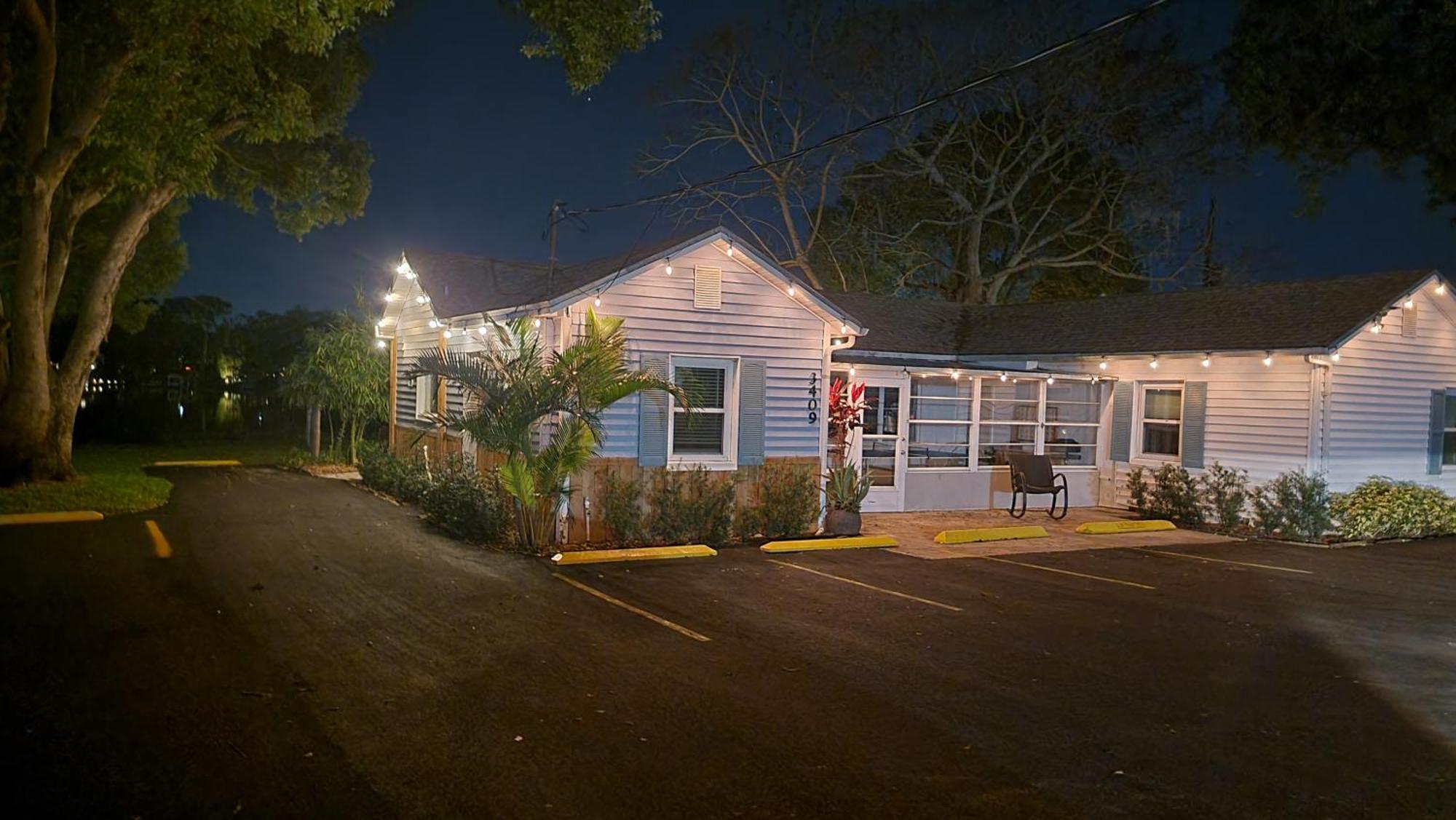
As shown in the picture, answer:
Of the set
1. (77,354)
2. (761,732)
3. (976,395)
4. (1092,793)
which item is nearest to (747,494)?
(976,395)

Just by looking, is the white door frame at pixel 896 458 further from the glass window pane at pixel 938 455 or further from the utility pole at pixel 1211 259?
the utility pole at pixel 1211 259

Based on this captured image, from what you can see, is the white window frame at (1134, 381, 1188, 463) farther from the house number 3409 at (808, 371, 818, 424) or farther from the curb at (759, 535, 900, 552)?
the house number 3409 at (808, 371, 818, 424)

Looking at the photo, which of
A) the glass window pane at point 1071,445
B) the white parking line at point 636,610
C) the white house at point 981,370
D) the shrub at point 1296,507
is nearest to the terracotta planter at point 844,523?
the white house at point 981,370

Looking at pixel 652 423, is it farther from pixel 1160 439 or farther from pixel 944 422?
pixel 1160 439

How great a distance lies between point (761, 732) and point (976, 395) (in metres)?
12.6

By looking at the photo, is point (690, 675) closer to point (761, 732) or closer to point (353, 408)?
point (761, 732)

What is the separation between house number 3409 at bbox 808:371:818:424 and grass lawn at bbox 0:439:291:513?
972 cm

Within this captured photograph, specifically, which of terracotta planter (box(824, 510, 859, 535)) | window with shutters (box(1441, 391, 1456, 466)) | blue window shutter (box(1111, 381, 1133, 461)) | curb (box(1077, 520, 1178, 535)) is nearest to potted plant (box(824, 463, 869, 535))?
terracotta planter (box(824, 510, 859, 535))

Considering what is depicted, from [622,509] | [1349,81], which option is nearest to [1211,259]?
[1349,81]

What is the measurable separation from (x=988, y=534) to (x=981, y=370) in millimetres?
4013

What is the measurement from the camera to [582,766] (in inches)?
210

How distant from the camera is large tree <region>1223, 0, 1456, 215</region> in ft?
57.2

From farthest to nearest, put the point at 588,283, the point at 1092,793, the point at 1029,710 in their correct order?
the point at 588,283
the point at 1029,710
the point at 1092,793

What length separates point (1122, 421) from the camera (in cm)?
1872
